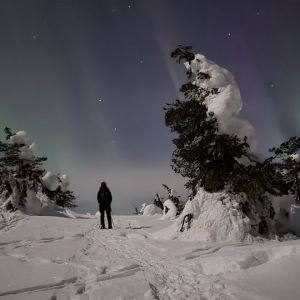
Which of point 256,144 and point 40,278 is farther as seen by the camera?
point 256,144

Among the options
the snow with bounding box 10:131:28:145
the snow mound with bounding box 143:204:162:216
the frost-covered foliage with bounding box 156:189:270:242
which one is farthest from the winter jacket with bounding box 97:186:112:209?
the snow mound with bounding box 143:204:162:216

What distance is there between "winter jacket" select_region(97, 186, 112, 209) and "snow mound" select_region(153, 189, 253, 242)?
4.04 meters

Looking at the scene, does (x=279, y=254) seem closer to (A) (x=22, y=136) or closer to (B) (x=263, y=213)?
(B) (x=263, y=213)

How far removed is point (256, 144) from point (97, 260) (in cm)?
674

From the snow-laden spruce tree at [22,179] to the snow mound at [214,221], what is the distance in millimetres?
16770

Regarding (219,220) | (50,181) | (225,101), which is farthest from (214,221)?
(50,181)

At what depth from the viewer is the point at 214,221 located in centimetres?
913

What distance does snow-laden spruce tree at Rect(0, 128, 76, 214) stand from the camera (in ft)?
76.9

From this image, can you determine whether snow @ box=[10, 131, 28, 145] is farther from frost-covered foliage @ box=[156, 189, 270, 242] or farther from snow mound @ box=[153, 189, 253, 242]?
frost-covered foliage @ box=[156, 189, 270, 242]

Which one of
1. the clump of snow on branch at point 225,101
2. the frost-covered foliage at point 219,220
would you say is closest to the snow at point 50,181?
the frost-covered foliage at point 219,220

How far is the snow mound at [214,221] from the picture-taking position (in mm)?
8688

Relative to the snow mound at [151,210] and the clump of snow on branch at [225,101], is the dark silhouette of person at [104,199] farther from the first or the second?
the snow mound at [151,210]

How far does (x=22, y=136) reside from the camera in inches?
1088

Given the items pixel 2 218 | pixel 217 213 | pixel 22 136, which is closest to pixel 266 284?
pixel 217 213
